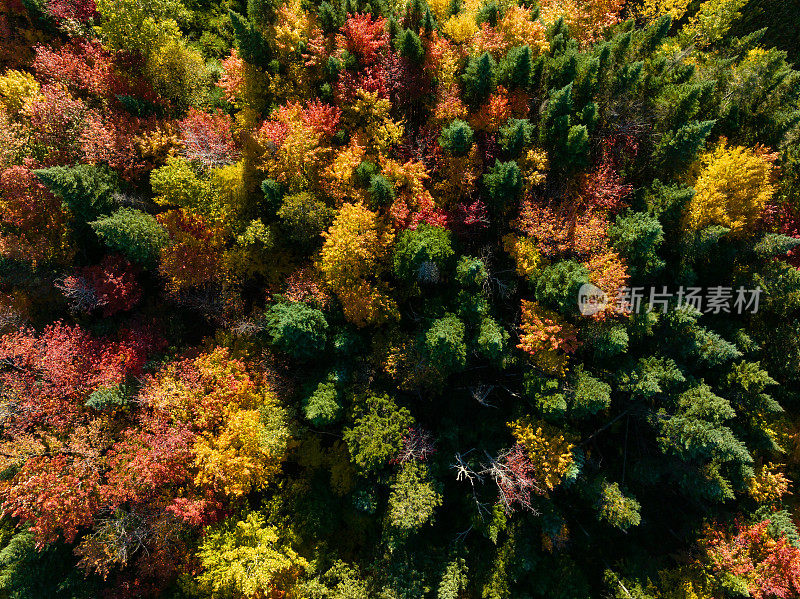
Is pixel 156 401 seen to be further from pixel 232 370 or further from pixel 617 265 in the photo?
pixel 617 265

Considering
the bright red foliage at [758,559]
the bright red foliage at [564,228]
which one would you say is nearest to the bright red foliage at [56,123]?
the bright red foliage at [564,228]

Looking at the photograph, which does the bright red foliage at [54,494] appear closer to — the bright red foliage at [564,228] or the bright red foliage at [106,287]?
the bright red foliage at [106,287]

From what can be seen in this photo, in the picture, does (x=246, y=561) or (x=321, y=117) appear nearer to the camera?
(x=321, y=117)

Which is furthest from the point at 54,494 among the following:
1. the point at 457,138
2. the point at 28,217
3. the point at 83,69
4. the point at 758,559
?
the point at 758,559

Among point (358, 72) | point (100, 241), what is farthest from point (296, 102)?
point (100, 241)

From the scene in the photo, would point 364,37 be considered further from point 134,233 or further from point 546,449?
point 546,449

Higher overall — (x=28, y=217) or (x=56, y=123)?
(x=56, y=123)

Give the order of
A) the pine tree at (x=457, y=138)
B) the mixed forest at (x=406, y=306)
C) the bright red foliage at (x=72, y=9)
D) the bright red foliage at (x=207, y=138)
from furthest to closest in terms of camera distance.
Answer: the bright red foliage at (x=72, y=9)
the bright red foliage at (x=207, y=138)
the mixed forest at (x=406, y=306)
the pine tree at (x=457, y=138)
